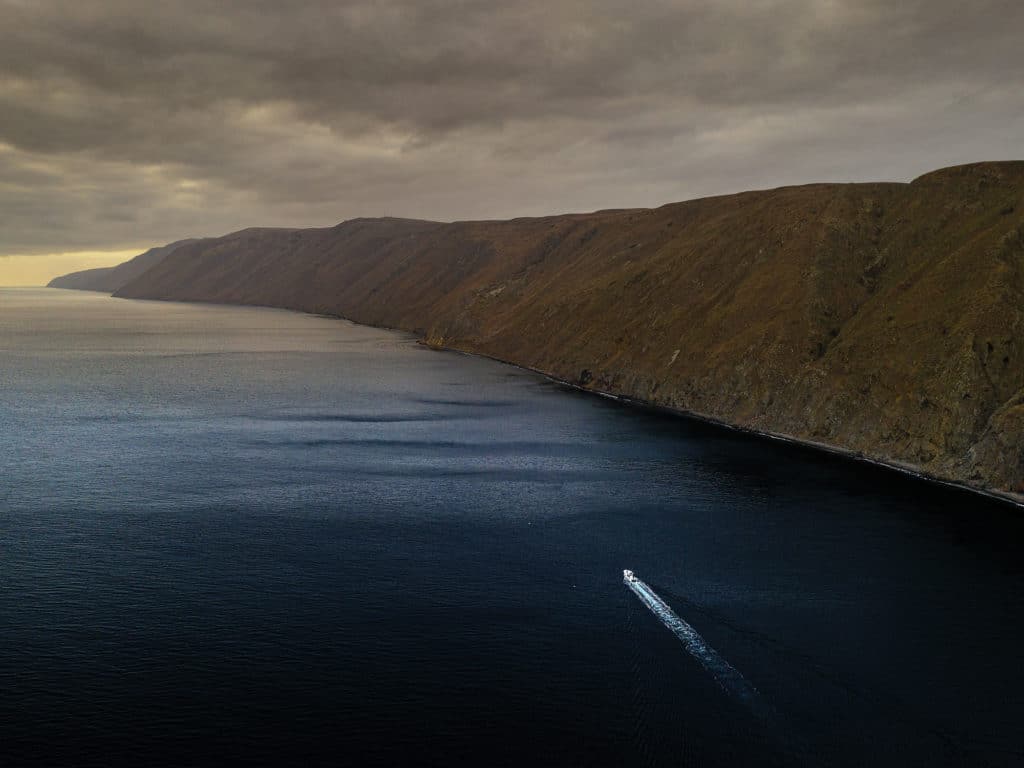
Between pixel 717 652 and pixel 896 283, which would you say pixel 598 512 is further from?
pixel 896 283

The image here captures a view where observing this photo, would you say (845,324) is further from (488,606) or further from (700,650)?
(488,606)

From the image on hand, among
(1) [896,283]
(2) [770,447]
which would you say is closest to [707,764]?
(2) [770,447]

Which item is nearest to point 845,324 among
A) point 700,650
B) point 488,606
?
point 700,650

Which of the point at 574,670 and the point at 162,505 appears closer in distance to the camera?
the point at 574,670

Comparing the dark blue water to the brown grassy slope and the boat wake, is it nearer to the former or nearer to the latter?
the boat wake

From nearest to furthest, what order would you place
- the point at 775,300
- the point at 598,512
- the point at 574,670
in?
the point at 574,670
the point at 598,512
the point at 775,300

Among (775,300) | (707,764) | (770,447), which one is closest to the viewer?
(707,764)

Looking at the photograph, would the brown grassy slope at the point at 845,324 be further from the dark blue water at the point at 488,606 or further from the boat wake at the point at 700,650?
the boat wake at the point at 700,650

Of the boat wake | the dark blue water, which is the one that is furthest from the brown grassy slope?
the boat wake
